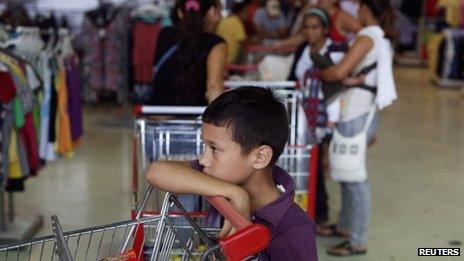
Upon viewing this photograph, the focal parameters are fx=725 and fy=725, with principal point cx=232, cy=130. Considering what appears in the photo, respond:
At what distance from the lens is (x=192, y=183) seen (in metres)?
1.56

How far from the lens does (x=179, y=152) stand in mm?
3018

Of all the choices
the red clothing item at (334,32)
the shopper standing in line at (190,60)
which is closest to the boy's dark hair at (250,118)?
the shopper standing in line at (190,60)

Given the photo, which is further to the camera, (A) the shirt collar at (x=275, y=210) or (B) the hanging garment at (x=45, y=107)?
(B) the hanging garment at (x=45, y=107)

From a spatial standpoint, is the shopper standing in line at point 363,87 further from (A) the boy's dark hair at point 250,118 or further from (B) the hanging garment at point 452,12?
(B) the hanging garment at point 452,12

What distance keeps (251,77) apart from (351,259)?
1782 mm

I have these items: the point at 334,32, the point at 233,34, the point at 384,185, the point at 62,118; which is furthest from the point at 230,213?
the point at 233,34

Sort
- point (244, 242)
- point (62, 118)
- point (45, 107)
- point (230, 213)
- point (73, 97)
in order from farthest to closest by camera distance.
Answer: point (73, 97), point (62, 118), point (45, 107), point (230, 213), point (244, 242)

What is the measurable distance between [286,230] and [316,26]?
279 cm

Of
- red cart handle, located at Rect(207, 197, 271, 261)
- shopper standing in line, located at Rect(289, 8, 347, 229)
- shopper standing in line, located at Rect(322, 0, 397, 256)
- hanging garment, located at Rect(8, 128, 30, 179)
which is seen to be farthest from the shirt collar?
hanging garment, located at Rect(8, 128, 30, 179)

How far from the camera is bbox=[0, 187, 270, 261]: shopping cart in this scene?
4.24ft

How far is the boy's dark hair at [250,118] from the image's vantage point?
150 cm

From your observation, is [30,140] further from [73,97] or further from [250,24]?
[250,24]

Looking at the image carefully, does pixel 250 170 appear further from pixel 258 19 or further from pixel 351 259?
pixel 258 19

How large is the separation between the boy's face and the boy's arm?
0.10 ft
